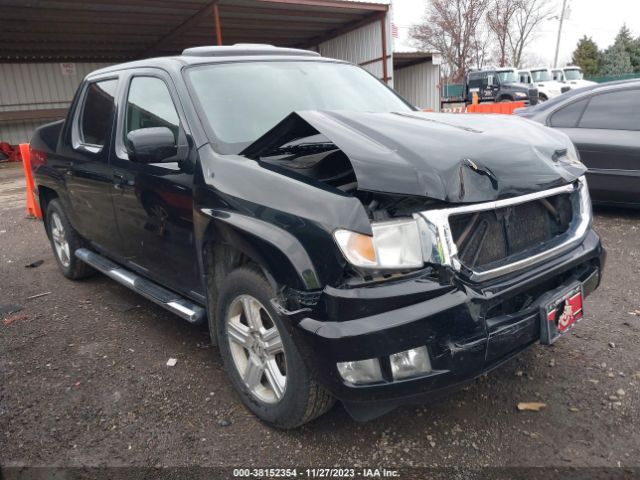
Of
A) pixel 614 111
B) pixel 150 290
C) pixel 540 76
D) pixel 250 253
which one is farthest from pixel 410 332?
pixel 540 76

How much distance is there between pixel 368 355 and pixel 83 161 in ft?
9.97

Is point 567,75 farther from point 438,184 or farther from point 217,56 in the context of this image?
point 438,184

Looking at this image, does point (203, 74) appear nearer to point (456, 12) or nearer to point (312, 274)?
point (312, 274)

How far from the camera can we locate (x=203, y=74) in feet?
10.1

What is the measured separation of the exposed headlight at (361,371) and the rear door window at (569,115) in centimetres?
530

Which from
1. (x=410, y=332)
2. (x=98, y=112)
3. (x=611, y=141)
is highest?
(x=98, y=112)

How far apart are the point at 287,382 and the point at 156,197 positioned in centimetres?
143

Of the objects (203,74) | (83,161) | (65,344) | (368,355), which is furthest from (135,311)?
(368,355)

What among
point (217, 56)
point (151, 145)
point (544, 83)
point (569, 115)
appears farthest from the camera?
point (544, 83)

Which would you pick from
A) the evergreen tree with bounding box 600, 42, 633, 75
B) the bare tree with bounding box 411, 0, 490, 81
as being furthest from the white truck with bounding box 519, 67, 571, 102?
the evergreen tree with bounding box 600, 42, 633, 75

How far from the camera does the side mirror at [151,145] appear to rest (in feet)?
8.73

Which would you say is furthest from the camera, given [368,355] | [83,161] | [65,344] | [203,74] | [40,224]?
[40,224]

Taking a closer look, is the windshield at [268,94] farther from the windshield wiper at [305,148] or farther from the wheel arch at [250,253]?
the wheel arch at [250,253]

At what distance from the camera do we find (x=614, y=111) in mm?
5824
